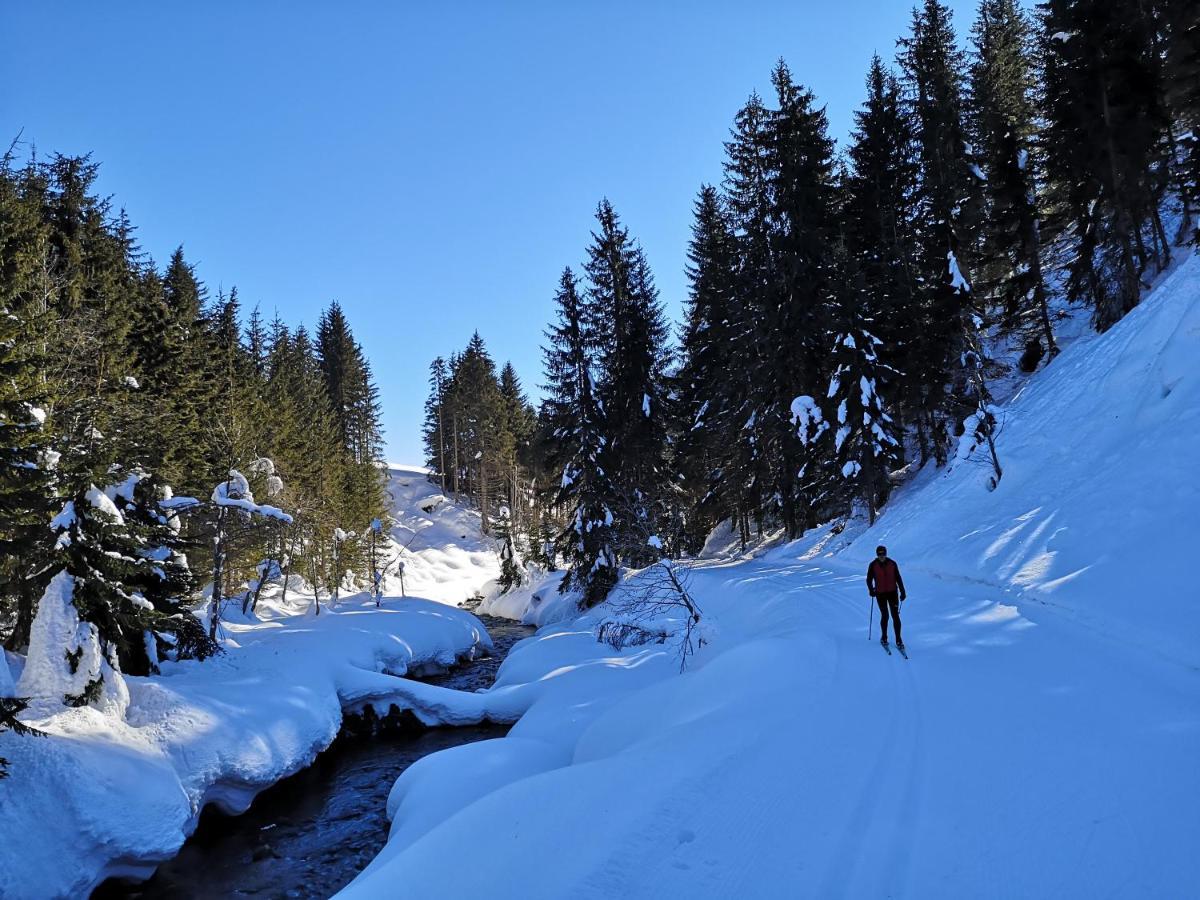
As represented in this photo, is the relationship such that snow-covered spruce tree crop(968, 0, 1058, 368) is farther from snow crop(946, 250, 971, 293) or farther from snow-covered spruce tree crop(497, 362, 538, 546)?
snow-covered spruce tree crop(497, 362, 538, 546)

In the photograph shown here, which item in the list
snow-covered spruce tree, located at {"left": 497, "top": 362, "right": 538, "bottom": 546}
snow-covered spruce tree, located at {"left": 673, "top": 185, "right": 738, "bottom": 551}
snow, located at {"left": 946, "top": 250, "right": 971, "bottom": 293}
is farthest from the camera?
snow-covered spruce tree, located at {"left": 497, "top": 362, "right": 538, "bottom": 546}

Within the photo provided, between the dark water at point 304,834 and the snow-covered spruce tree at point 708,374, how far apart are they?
19.0 metres

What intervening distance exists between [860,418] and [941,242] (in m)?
9.25

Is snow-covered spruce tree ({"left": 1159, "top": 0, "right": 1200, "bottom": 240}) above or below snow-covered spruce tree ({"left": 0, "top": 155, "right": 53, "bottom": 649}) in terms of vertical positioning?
above

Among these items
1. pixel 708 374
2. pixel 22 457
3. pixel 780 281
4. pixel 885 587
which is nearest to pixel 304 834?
pixel 22 457

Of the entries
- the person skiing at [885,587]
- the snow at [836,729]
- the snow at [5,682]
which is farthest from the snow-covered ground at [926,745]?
the snow at [5,682]

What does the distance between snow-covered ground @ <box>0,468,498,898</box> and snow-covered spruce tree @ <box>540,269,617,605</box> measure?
27.4 feet

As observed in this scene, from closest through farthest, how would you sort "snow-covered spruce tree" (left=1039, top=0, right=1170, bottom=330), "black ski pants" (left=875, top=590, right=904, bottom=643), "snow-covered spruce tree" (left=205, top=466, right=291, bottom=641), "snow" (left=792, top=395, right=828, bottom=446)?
"black ski pants" (left=875, top=590, right=904, bottom=643) → "snow-covered spruce tree" (left=205, top=466, right=291, bottom=641) → "snow-covered spruce tree" (left=1039, top=0, right=1170, bottom=330) → "snow" (left=792, top=395, right=828, bottom=446)

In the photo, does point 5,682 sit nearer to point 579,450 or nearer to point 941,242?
point 579,450

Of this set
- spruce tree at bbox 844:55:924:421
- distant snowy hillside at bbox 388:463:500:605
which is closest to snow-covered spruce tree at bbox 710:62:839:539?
spruce tree at bbox 844:55:924:421

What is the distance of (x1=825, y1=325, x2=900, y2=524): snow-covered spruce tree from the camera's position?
24.4 meters

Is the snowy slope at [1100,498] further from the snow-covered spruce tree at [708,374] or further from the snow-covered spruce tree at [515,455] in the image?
the snow-covered spruce tree at [515,455]

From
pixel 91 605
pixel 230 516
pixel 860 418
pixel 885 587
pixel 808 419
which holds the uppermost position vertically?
pixel 808 419

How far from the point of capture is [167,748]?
12.0 metres
